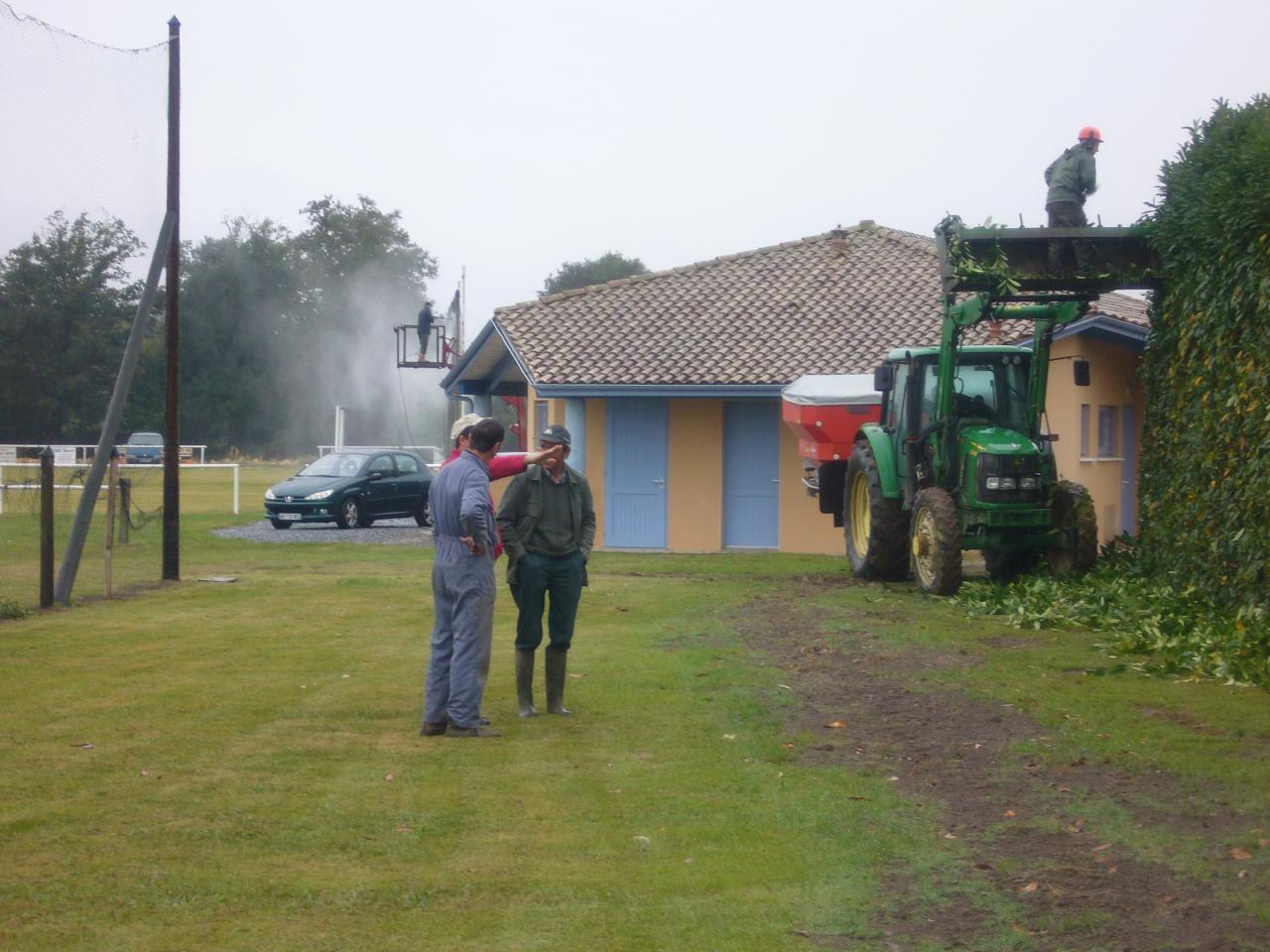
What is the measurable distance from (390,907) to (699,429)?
64.9 ft

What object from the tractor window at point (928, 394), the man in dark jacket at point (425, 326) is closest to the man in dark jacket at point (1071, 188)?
the tractor window at point (928, 394)

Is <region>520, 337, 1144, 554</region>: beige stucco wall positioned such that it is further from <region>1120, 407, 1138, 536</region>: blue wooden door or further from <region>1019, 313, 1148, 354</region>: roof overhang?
<region>1019, 313, 1148, 354</region>: roof overhang

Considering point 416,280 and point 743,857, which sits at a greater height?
point 416,280

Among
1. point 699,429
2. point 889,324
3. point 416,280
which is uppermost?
point 416,280

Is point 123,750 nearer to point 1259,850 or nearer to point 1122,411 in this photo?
point 1259,850

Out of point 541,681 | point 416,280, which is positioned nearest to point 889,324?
point 541,681

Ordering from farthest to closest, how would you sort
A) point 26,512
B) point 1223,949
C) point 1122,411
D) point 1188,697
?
1. point 1122,411
2. point 26,512
3. point 1188,697
4. point 1223,949

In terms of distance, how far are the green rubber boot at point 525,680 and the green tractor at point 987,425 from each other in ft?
23.3

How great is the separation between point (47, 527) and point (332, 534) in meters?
13.2

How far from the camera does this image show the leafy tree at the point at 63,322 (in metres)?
16.2

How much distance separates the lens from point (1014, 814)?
22.5 feet

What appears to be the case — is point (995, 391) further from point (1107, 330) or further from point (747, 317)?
point (747, 317)

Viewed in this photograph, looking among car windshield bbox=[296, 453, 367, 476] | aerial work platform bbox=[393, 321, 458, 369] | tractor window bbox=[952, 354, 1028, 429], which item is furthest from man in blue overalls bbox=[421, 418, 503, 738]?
aerial work platform bbox=[393, 321, 458, 369]

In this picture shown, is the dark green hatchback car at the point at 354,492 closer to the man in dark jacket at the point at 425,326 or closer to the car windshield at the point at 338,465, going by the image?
the car windshield at the point at 338,465
